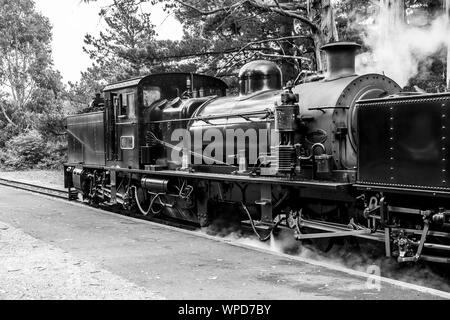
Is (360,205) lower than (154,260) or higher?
higher

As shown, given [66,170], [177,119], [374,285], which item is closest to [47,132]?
[66,170]

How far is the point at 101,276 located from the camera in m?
5.70

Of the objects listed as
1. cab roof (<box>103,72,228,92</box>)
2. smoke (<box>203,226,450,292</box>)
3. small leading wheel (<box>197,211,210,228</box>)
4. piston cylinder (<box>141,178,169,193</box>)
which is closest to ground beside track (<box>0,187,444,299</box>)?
smoke (<box>203,226,450,292</box>)

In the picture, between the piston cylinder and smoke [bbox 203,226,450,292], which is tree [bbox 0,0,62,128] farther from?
smoke [bbox 203,226,450,292]

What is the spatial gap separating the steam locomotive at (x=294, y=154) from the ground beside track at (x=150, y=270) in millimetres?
769

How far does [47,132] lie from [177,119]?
18.5 metres

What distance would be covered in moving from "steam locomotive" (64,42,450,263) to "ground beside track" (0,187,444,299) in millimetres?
769

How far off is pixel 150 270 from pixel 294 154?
2458mm

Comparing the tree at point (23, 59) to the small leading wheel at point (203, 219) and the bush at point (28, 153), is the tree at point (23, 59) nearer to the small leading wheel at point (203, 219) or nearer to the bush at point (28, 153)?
the bush at point (28, 153)

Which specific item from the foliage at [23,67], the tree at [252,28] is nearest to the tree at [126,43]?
the tree at [252,28]

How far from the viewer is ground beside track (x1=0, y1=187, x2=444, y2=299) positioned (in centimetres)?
507

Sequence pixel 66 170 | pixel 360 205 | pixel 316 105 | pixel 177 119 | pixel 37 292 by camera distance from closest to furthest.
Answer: pixel 37 292 < pixel 360 205 < pixel 316 105 < pixel 177 119 < pixel 66 170
